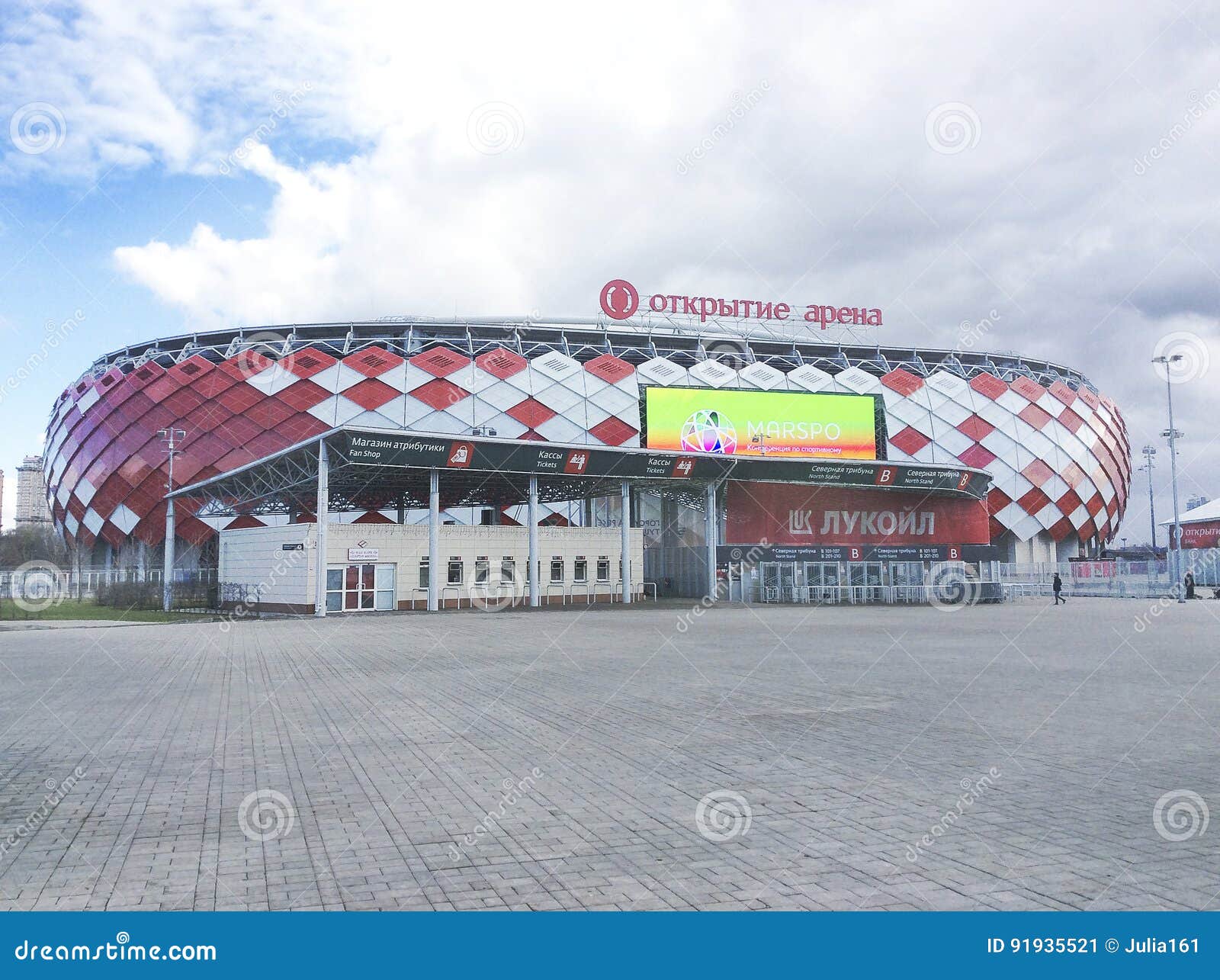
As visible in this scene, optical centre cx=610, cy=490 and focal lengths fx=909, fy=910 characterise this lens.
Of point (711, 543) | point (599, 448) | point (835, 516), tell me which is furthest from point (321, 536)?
point (835, 516)

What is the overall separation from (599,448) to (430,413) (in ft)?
88.5

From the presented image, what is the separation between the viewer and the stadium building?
36500 mm

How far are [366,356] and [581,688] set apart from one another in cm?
5150

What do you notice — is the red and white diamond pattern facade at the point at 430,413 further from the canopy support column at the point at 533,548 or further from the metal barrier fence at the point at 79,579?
the canopy support column at the point at 533,548

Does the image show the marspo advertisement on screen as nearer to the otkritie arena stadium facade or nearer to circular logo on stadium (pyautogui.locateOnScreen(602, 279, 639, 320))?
the otkritie arena stadium facade

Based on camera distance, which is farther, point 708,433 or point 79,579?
point 708,433

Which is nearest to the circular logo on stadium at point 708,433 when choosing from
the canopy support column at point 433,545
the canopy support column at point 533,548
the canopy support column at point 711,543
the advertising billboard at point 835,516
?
the advertising billboard at point 835,516

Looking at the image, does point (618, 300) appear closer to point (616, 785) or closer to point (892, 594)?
point (892, 594)

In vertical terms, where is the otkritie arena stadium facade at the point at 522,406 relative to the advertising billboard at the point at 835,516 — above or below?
above

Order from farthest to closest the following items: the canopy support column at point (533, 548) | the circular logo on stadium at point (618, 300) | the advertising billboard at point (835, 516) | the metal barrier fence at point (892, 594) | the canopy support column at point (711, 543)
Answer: the circular logo on stadium at point (618, 300)
the advertising billboard at point (835, 516)
the metal barrier fence at point (892, 594)
the canopy support column at point (711, 543)
the canopy support column at point (533, 548)

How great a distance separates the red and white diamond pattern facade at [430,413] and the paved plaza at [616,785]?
45.7 meters

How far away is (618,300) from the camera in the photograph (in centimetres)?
5572

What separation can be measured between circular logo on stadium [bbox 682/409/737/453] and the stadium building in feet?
0.46

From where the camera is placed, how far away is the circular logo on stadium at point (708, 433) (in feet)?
185
